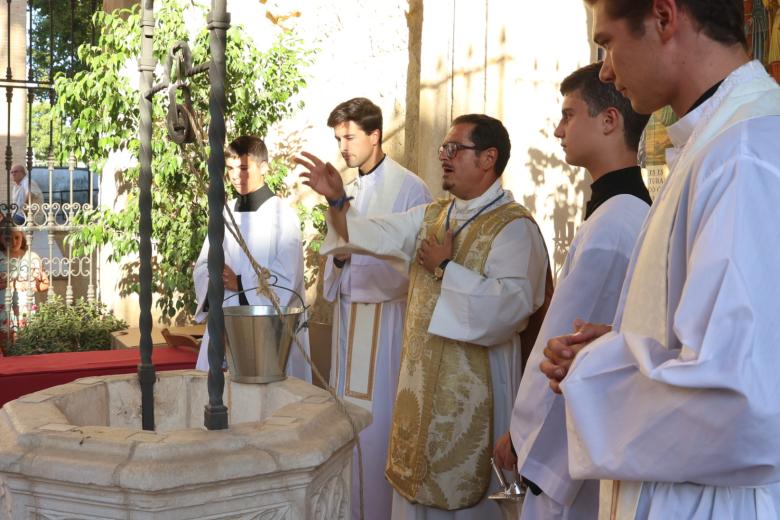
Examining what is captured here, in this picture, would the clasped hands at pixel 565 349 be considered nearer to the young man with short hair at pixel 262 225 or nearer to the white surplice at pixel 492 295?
the white surplice at pixel 492 295

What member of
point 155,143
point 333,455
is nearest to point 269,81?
point 155,143

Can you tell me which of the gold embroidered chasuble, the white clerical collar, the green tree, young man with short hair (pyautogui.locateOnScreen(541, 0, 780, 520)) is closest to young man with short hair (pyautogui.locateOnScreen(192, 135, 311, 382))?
the green tree

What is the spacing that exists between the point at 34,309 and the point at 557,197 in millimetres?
5488

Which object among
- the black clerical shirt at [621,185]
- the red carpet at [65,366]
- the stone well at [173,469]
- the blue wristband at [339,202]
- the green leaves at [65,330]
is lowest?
the green leaves at [65,330]

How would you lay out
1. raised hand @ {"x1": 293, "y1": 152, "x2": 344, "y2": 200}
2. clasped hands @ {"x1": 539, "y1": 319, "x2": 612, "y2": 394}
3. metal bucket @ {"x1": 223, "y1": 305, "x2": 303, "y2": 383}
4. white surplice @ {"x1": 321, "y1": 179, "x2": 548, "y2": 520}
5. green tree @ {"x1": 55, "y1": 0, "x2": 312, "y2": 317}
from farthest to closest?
green tree @ {"x1": 55, "y1": 0, "x2": 312, "y2": 317} → white surplice @ {"x1": 321, "y1": 179, "x2": 548, "y2": 520} → raised hand @ {"x1": 293, "y1": 152, "x2": 344, "y2": 200} → metal bucket @ {"x1": 223, "y1": 305, "x2": 303, "y2": 383} → clasped hands @ {"x1": 539, "y1": 319, "x2": 612, "y2": 394}

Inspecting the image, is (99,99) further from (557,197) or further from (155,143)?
(557,197)

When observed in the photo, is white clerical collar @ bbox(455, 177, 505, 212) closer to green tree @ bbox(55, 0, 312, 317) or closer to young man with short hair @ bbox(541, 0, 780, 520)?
young man with short hair @ bbox(541, 0, 780, 520)

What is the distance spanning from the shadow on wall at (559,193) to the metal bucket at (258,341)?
2957mm

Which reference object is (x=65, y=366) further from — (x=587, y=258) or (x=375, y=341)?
(x=587, y=258)

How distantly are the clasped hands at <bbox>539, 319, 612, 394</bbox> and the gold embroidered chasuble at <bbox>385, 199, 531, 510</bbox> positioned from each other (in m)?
1.82

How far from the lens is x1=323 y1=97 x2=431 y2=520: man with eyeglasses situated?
476 centimetres

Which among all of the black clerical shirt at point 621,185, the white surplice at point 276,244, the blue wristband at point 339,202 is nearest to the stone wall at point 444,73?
the white surplice at point 276,244

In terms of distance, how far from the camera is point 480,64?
5.66 meters

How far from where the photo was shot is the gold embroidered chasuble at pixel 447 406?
3721 mm
